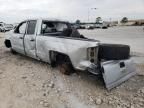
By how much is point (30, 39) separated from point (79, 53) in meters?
2.44

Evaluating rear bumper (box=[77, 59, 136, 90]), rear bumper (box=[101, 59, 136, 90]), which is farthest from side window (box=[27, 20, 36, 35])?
rear bumper (box=[101, 59, 136, 90])

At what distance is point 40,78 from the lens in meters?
5.41

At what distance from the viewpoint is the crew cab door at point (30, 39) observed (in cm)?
641

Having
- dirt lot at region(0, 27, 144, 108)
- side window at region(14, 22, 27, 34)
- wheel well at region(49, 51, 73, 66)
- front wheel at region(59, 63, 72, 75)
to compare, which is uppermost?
side window at region(14, 22, 27, 34)

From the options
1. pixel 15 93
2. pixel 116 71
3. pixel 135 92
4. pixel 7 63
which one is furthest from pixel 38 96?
pixel 7 63

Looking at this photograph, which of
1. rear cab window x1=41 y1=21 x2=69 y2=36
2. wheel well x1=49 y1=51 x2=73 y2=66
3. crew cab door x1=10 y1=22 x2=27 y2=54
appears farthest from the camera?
crew cab door x1=10 y1=22 x2=27 y2=54

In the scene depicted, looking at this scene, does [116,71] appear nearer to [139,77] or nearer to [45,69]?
[139,77]

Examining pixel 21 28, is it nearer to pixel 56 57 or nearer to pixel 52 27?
pixel 52 27

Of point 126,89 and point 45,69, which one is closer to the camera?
point 126,89

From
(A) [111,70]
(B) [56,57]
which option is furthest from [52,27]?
(A) [111,70]

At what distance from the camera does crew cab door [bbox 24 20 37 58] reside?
641 centimetres

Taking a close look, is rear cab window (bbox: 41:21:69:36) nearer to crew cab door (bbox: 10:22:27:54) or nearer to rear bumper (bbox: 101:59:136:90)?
crew cab door (bbox: 10:22:27:54)

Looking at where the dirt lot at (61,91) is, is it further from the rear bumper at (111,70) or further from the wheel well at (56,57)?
the wheel well at (56,57)

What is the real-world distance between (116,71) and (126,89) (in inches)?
19.5
